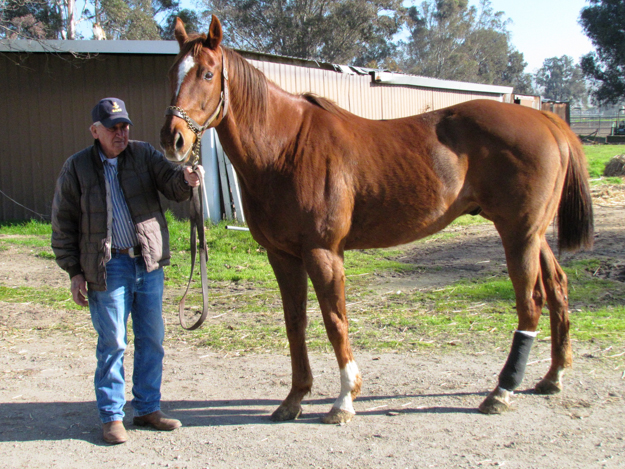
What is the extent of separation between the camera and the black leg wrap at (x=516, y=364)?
345cm

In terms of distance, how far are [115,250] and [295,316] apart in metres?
1.25

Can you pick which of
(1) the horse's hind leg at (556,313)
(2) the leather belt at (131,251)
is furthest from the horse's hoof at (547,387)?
(2) the leather belt at (131,251)

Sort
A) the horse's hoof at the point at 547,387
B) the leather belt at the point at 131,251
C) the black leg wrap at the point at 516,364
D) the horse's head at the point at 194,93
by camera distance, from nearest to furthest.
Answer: the horse's head at the point at 194,93, the leather belt at the point at 131,251, the black leg wrap at the point at 516,364, the horse's hoof at the point at 547,387

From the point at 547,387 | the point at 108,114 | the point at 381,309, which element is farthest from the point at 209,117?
the point at 381,309

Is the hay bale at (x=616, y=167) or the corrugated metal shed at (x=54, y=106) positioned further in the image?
the hay bale at (x=616, y=167)

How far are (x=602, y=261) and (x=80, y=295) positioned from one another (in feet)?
20.2

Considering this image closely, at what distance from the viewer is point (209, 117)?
3105 mm

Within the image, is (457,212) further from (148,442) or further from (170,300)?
(170,300)

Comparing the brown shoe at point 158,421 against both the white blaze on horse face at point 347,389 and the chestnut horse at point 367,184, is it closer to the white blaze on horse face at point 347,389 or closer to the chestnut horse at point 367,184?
the chestnut horse at point 367,184

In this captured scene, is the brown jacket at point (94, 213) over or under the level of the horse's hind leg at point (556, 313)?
over

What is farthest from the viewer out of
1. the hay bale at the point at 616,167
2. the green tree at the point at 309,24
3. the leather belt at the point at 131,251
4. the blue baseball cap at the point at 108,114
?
the green tree at the point at 309,24

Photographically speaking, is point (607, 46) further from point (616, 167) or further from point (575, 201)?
point (575, 201)

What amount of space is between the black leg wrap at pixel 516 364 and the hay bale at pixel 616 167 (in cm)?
1401

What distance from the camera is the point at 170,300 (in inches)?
244
